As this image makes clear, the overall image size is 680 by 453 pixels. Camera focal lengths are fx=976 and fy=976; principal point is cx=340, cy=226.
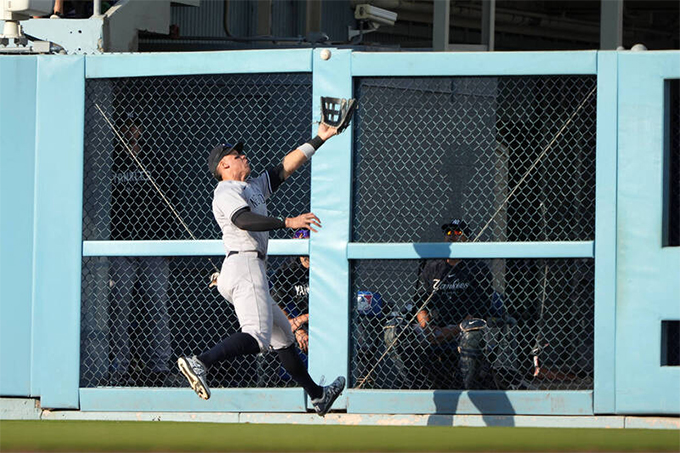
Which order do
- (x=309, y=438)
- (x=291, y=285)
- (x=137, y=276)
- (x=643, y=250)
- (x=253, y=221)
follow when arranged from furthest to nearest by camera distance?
(x=291, y=285)
(x=137, y=276)
(x=643, y=250)
(x=253, y=221)
(x=309, y=438)

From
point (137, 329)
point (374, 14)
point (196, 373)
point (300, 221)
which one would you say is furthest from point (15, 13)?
point (374, 14)

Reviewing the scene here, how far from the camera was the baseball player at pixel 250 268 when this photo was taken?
6309 millimetres

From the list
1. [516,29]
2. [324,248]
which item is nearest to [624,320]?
[324,248]

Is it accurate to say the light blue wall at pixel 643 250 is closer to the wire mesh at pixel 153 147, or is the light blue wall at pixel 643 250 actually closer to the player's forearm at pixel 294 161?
the player's forearm at pixel 294 161

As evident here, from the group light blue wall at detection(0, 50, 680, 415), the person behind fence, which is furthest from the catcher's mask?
the person behind fence

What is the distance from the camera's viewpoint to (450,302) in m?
7.91

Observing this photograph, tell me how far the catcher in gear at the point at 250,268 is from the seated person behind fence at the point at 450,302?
1.03m

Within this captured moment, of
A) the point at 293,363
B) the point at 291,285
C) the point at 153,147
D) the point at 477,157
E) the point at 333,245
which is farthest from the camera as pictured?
the point at 477,157

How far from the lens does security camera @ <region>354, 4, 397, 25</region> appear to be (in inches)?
491

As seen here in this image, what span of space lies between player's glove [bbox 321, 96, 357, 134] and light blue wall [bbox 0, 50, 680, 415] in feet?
1.87

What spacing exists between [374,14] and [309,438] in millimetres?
8113

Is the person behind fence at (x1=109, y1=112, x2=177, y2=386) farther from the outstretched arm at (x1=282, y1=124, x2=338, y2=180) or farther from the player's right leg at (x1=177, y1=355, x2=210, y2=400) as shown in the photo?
the player's right leg at (x1=177, y1=355, x2=210, y2=400)

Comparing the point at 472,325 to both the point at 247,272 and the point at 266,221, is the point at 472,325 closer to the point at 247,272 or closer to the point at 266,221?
the point at 247,272

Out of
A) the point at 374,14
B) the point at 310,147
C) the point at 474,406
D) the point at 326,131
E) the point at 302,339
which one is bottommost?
the point at 474,406
